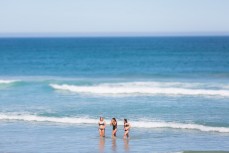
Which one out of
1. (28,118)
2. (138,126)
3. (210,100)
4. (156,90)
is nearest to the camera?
(138,126)

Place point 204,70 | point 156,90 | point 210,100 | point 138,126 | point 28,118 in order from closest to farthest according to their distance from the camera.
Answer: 1. point 138,126
2. point 28,118
3. point 210,100
4. point 156,90
5. point 204,70

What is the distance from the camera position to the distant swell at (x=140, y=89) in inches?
1422

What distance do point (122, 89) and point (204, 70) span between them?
66.3 ft

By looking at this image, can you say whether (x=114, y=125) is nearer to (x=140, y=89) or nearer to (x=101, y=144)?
(x=101, y=144)

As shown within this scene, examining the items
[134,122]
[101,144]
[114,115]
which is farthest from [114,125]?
[114,115]

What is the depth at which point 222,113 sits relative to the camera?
28609 mm

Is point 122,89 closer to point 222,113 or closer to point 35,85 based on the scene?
point 35,85

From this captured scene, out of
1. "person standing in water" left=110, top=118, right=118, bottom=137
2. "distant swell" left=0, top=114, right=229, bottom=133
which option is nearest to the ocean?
"distant swell" left=0, top=114, right=229, bottom=133

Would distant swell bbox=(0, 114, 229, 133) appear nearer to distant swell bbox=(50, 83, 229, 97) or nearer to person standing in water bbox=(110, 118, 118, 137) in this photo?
person standing in water bbox=(110, 118, 118, 137)

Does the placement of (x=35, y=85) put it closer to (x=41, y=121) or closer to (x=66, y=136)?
(x=41, y=121)

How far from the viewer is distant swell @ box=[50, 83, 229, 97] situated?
3612cm

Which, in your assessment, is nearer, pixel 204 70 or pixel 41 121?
Answer: pixel 41 121

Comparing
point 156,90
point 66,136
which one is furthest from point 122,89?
point 66,136

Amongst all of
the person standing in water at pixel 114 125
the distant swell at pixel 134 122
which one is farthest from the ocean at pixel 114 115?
the person standing in water at pixel 114 125
